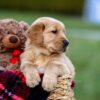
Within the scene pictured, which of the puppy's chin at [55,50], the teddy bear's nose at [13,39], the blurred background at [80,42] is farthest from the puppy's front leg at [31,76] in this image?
the blurred background at [80,42]

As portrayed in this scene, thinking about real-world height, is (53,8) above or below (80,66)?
below

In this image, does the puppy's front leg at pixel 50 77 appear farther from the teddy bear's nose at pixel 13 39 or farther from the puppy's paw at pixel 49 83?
the teddy bear's nose at pixel 13 39

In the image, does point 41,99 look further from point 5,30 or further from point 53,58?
point 5,30

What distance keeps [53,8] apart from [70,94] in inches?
819

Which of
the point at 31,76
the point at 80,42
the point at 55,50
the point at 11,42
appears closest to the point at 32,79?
the point at 31,76

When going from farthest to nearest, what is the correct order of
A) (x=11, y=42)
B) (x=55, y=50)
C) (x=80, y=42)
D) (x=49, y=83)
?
(x=80, y=42)
(x=11, y=42)
(x=55, y=50)
(x=49, y=83)

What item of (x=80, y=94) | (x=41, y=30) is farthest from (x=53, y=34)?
(x=80, y=94)

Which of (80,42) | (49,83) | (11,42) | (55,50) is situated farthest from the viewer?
(80,42)

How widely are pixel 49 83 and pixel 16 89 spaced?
164 millimetres

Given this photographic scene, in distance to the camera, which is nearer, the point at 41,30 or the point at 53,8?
the point at 41,30

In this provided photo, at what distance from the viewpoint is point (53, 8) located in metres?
24.2

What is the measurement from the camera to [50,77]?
339 cm

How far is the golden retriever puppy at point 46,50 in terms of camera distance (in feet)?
11.3

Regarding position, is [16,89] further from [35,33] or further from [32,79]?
[35,33]
